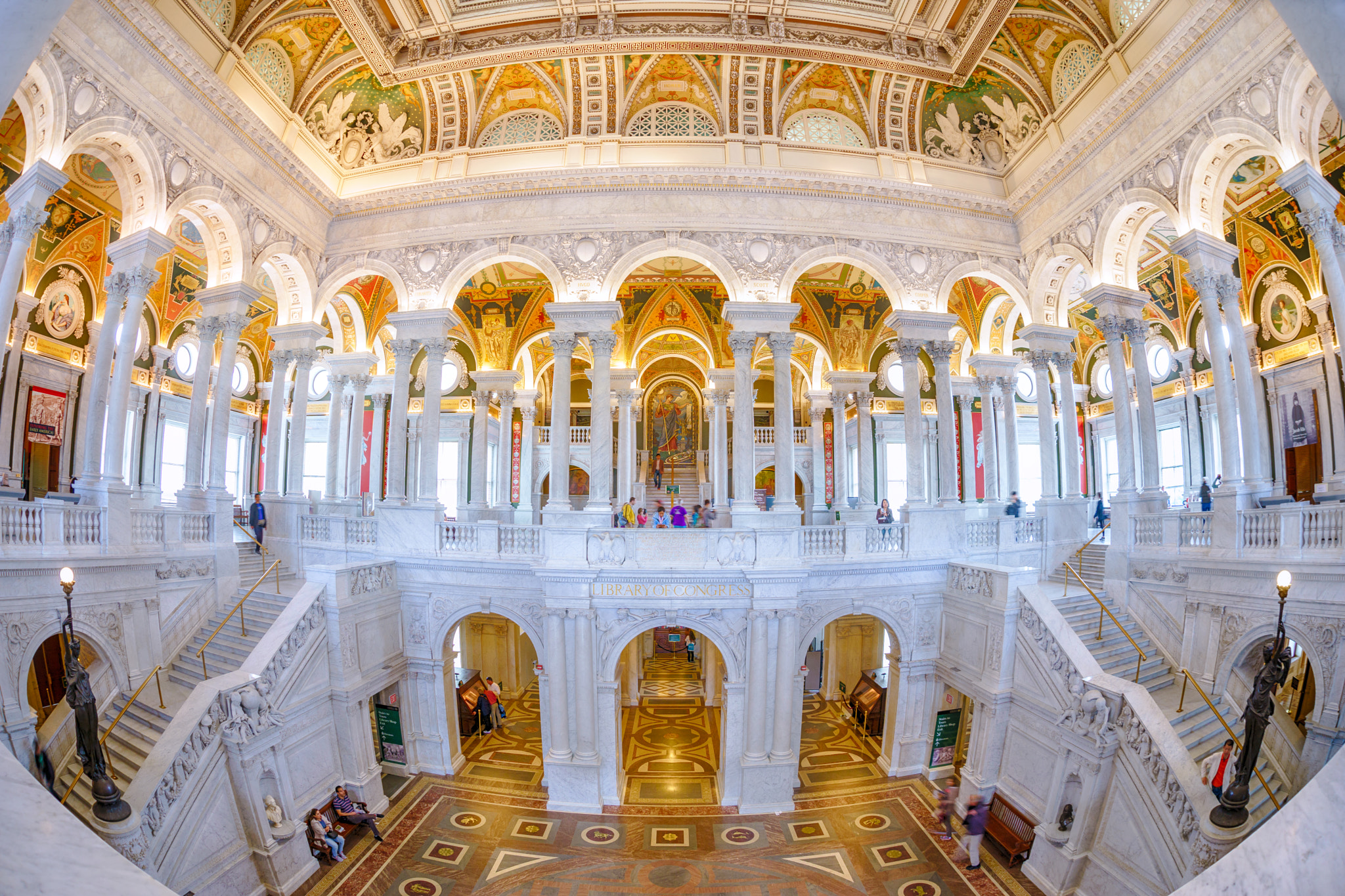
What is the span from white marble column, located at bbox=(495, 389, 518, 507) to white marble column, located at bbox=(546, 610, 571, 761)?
936 centimetres

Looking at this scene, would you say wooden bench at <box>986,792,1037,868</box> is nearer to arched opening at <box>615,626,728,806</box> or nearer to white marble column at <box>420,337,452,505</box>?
arched opening at <box>615,626,728,806</box>

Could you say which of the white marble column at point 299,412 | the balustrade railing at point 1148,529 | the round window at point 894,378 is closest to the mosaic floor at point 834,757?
the balustrade railing at point 1148,529

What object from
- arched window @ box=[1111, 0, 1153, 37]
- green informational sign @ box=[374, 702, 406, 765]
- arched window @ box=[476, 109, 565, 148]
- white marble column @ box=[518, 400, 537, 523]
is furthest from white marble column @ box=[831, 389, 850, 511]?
green informational sign @ box=[374, 702, 406, 765]

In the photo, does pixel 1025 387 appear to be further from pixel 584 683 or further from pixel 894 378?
pixel 584 683

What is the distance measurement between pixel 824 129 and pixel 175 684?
55.8 ft

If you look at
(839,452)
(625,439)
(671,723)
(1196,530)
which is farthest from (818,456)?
(1196,530)

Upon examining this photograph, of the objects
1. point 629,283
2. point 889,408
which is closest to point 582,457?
point 629,283

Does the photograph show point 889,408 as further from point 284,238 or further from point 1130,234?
point 284,238

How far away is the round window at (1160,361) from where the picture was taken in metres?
20.9

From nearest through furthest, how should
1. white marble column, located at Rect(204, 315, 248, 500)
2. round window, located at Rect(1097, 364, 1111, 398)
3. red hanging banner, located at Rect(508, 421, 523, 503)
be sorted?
white marble column, located at Rect(204, 315, 248, 500)
round window, located at Rect(1097, 364, 1111, 398)
red hanging banner, located at Rect(508, 421, 523, 503)

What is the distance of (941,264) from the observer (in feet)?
49.8

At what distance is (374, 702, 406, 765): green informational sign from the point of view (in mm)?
13594

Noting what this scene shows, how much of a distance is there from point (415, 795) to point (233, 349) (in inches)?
388

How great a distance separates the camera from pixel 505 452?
72.4ft
